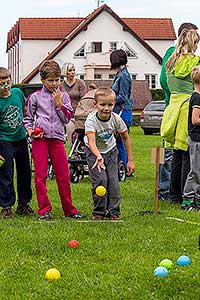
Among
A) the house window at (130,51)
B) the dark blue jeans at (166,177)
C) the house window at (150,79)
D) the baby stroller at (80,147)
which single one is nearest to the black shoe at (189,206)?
the dark blue jeans at (166,177)

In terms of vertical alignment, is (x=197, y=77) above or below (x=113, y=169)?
above

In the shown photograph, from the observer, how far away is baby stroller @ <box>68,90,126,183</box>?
13.4 metres

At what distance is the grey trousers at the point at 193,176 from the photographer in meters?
9.87

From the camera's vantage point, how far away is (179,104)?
10.3 metres

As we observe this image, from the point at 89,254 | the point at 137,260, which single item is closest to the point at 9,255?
the point at 89,254

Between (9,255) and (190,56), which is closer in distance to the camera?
(9,255)

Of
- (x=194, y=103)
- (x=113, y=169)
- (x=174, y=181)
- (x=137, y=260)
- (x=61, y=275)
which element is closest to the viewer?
(x=61, y=275)

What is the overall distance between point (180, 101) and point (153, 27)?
65159 millimetres

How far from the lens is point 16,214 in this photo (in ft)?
31.9

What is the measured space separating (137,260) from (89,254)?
1.71 feet

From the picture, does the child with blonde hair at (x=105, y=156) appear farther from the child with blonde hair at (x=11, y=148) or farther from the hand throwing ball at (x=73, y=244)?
the hand throwing ball at (x=73, y=244)

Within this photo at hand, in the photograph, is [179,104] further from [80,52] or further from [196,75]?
[80,52]

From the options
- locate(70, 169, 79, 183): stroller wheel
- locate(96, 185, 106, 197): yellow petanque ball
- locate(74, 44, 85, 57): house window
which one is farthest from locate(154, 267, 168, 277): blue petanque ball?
locate(74, 44, 85, 57): house window

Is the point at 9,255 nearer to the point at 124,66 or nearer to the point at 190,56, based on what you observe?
the point at 190,56
